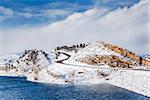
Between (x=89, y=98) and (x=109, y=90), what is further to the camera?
(x=109, y=90)

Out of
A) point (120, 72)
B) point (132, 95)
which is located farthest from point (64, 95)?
point (120, 72)

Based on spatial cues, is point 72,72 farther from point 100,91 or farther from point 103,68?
point 100,91

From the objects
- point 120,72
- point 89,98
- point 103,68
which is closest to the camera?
point 89,98

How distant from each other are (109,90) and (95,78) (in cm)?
3741

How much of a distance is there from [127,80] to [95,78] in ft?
86.0

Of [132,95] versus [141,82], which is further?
[141,82]

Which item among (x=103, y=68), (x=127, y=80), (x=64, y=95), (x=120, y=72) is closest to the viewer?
(x=64, y=95)

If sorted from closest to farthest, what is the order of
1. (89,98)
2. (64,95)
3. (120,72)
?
1. (89,98)
2. (64,95)
3. (120,72)

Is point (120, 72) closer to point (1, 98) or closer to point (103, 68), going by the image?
point (103, 68)

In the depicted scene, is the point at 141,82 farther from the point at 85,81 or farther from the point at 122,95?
the point at 85,81

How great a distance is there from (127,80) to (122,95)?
29.7m

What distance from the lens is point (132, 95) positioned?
134750 millimetres

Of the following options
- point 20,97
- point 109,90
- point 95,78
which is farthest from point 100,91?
point 95,78

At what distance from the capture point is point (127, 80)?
164875 millimetres
